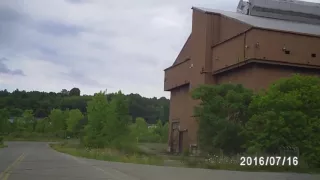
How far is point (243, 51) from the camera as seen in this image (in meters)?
45.4

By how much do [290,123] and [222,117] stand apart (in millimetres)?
7724

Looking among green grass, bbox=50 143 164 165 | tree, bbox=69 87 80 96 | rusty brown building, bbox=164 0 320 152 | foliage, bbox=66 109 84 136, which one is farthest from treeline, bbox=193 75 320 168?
tree, bbox=69 87 80 96

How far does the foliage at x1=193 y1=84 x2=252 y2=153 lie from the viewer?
33719 mm

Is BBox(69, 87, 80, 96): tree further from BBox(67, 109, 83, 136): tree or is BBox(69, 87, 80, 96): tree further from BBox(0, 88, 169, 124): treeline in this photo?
BBox(67, 109, 83, 136): tree

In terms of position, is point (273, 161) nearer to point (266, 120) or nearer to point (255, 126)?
point (266, 120)

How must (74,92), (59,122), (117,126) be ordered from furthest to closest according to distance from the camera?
(74,92)
(59,122)
(117,126)

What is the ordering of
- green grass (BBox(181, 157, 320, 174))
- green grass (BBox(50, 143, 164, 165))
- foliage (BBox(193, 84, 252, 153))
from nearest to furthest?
green grass (BBox(181, 157, 320, 174)) < green grass (BBox(50, 143, 164, 165)) < foliage (BBox(193, 84, 252, 153))

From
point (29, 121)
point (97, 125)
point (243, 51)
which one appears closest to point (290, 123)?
point (243, 51)

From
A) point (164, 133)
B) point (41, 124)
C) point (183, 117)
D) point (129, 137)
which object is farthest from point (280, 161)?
point (41, 124)

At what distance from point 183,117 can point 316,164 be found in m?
34.6

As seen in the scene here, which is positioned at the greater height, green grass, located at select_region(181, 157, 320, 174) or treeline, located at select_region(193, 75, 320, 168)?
treeline, located at select_region(193, 75, 320, 168)

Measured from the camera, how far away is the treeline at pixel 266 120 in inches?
1110

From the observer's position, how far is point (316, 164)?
27.9 m

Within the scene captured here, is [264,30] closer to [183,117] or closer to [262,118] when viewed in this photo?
[262,118]
